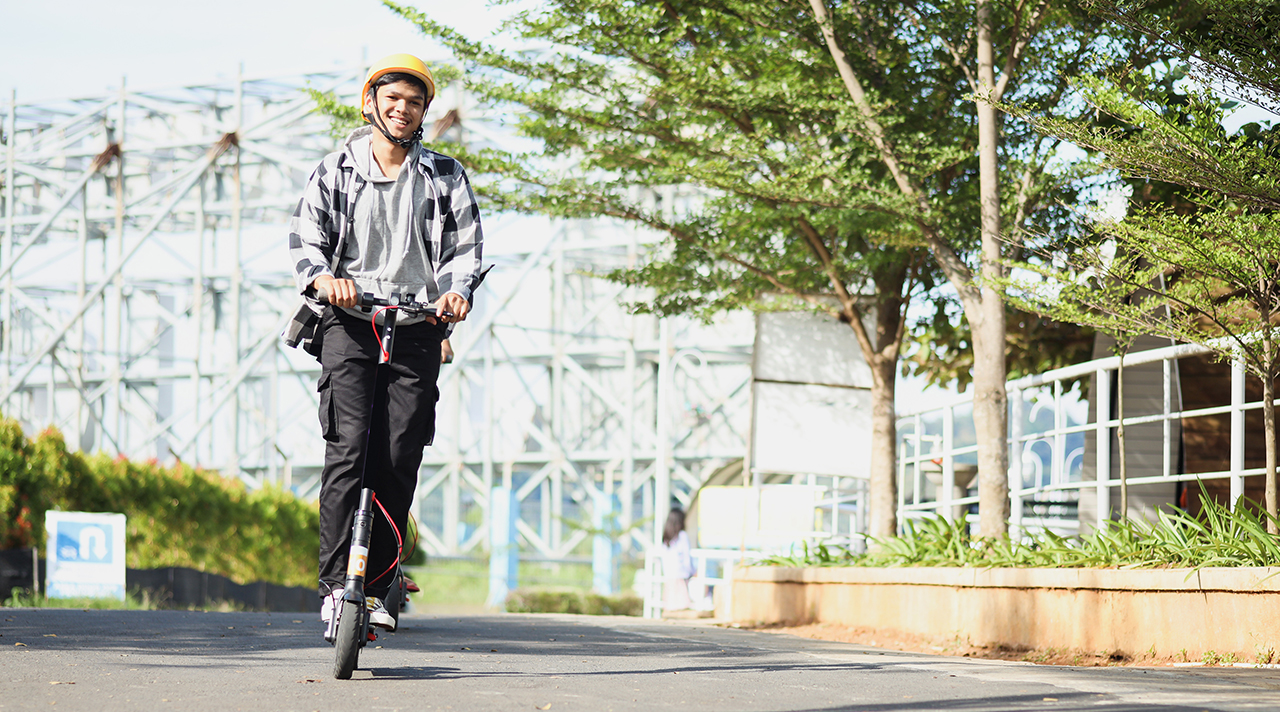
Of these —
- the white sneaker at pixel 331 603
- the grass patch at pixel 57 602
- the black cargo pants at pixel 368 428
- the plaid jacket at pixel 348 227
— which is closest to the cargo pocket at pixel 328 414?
the black cargo pants at pixel 368 428

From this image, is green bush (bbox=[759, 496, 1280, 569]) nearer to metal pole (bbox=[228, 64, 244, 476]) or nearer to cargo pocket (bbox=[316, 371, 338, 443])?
cargo pocket (bbox=[316, 371, 338, 443])

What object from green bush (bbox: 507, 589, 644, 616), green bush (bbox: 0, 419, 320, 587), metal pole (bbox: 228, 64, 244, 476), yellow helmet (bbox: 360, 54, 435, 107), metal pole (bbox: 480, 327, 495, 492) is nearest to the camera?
yellow helmet (bbox: 360, 54, 435, 107)

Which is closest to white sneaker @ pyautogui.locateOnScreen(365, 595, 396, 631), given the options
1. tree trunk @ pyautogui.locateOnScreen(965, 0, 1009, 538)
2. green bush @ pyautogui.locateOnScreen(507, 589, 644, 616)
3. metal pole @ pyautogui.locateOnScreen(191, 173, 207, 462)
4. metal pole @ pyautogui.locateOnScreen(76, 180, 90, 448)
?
tree trunk @ pyautogui.locateOnScreen(965, 0, 1009, 538)

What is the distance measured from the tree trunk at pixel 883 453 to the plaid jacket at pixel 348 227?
6567 mm

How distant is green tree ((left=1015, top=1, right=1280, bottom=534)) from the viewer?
5.22 meters

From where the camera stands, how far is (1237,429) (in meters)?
6.24

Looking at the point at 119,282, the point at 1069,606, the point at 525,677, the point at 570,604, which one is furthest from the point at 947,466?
the point at 119,282

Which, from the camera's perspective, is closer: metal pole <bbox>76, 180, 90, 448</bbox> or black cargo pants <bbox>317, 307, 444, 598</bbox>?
black cargo pants <bbox>317, 307, 444, 598</bbox>

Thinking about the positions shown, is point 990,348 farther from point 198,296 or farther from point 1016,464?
point 198,296

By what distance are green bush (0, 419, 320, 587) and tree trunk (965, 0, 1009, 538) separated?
674 cm

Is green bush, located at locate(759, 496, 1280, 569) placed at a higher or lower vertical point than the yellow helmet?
lower

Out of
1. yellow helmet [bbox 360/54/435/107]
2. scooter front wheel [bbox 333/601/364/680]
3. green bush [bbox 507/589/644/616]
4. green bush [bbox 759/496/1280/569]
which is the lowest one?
green bush [bbox 507/589/644/616]

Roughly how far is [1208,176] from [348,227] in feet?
11.4

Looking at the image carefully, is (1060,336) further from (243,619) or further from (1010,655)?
(243,619)
